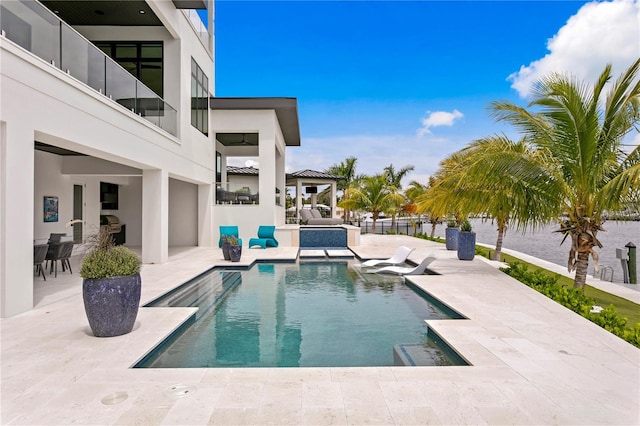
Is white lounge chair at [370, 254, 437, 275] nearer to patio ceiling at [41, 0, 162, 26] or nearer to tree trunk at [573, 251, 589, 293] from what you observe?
tree trunk at [573, 251, 589, 293]

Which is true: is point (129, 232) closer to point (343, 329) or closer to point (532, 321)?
point (343, 329)

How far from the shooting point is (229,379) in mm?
3904

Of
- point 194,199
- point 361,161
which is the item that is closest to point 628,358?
point 194,199

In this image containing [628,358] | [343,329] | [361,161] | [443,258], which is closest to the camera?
[628,358]

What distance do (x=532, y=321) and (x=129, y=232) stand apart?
16.8 m

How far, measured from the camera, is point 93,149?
8508 mm

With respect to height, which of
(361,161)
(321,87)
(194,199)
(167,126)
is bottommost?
(194,199)

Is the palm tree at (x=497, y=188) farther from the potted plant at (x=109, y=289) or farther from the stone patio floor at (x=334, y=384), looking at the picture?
the potted plant at (x=109, y=289)

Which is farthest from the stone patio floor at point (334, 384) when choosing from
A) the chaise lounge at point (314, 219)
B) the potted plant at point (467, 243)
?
the chaise lounge at point (314, 219)

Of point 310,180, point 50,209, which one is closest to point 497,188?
point 50,209

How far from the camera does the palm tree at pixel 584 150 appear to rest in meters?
8.10

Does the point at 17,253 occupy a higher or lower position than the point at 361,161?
lower

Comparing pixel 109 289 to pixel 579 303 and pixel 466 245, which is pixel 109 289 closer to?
pixel 579 303

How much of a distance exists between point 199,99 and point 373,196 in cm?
1470
